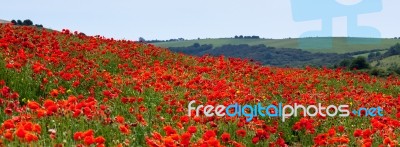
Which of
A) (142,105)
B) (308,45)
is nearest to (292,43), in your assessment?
(308,45)

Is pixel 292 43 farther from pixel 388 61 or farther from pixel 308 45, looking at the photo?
pixel 388 61

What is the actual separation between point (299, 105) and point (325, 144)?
10.6ft

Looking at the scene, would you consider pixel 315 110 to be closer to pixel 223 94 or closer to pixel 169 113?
pixel 223 94

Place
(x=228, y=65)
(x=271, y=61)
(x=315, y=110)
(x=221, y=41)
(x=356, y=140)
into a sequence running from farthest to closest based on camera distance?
(x=221, y=41) → (x=271, y=61) → (x=228, y=65) → (x=315, y=110) → (x=356, y=140)

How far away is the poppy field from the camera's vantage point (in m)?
6.20

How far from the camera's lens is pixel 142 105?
8430 mm

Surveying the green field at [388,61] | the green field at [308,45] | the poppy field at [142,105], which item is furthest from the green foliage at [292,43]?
the poppy field at [142,105]

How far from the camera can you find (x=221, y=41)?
16088 centimetres

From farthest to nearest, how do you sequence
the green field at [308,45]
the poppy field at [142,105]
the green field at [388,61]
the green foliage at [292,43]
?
the green field at [308,45], the green foliage at [292,43], the green field at [388,61], the poppy field at [142,105]

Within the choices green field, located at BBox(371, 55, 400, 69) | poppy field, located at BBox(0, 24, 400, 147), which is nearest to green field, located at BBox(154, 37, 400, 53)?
green field, located at BBox(371, 55, 400, 69)

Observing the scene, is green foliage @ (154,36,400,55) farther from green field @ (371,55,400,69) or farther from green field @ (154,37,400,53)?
green field @ (371,55,400,69)

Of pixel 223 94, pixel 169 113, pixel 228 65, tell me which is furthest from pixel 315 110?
pixel 228 65

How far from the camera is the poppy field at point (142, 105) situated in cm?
620

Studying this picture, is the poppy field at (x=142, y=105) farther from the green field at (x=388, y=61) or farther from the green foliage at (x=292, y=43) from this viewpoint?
the green foliage at (x=292, y=43)
